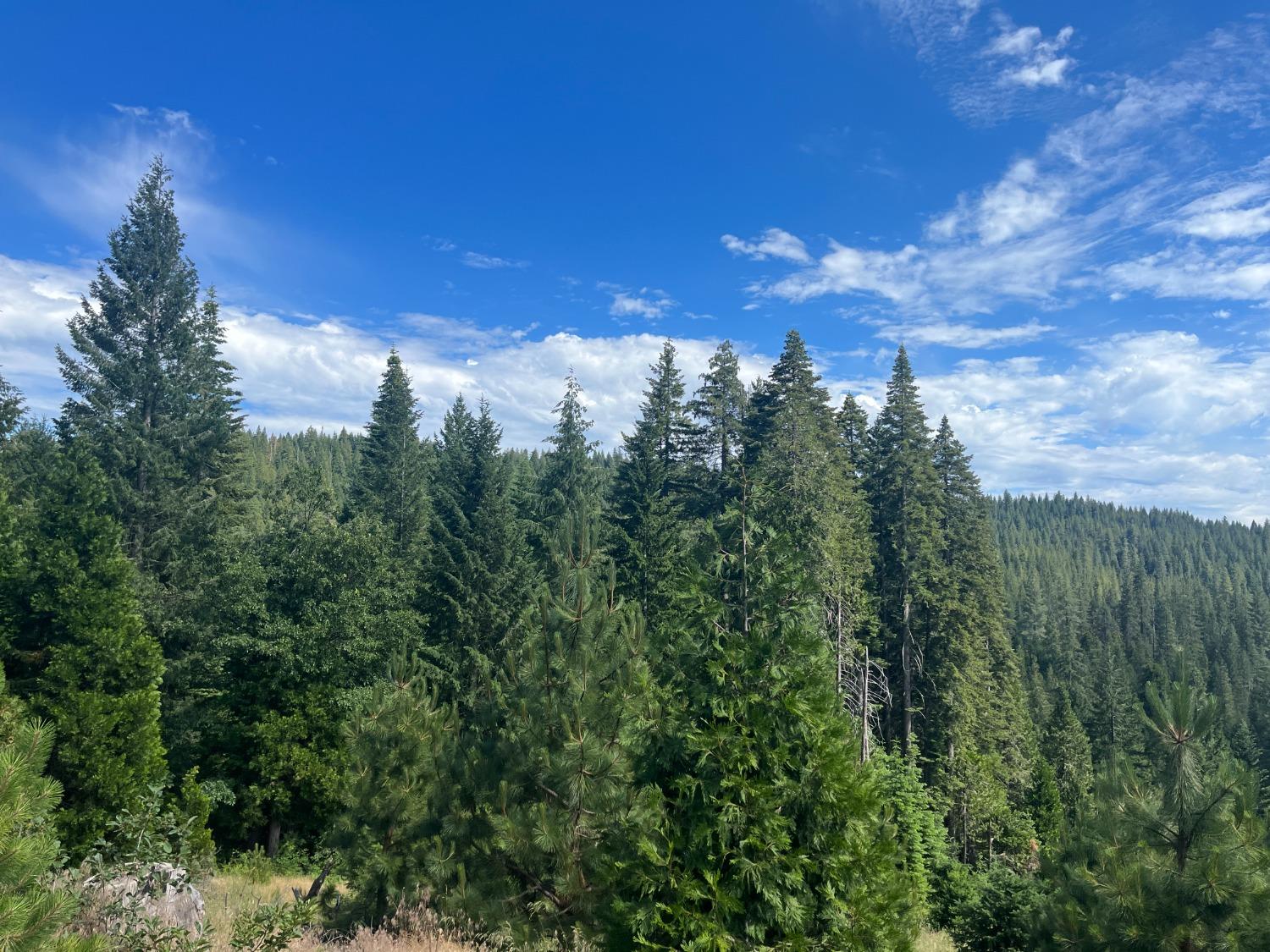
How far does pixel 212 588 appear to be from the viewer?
23.3m

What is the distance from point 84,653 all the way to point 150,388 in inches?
470

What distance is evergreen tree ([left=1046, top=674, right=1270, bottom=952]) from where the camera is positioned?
24.0 feet

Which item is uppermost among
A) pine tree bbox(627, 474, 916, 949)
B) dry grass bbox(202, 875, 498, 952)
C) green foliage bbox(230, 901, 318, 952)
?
pine tree bbox(627, 474, 916, 949)

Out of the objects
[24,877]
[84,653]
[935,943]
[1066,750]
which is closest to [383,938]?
[24,877]

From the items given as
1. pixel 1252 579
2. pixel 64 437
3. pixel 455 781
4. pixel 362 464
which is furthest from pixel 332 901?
pixel 1252 579

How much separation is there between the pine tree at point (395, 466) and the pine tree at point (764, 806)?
29.9 meters

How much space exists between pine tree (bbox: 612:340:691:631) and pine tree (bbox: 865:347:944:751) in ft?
27.6

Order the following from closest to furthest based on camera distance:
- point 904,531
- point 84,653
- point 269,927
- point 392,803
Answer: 1. point 269,927
2. point 392,803
3. point 84,653
4. point 904,531

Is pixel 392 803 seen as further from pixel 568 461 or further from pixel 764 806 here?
pixel 568 461

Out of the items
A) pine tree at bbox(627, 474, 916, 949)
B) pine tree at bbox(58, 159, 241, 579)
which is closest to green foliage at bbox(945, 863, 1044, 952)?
pine tree at bbox(627, 474, 916, 949)

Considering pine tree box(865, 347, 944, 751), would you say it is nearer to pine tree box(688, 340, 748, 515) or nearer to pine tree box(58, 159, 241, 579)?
pine tree box(688, 340, 748, 515)

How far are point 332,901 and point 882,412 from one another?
25305mm

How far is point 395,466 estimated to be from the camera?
120ft

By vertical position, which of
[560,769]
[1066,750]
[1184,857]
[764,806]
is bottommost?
[1066,750]
